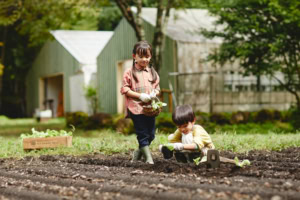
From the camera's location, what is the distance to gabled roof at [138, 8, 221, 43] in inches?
620

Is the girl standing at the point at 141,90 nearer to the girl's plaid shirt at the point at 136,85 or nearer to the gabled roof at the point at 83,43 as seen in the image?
the girl's plaid shirt at the point at 136,85

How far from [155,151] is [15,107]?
89.7 ft

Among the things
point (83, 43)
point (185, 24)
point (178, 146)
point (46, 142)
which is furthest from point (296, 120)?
point (83, 43)

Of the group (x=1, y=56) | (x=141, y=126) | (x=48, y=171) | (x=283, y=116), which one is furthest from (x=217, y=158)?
(x=1, y=56)

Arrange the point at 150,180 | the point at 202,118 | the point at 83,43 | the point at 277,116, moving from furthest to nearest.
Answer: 1. the point at 83,43
2. the point at 277,116
3. the point at 202,118
4. the point at 150,180

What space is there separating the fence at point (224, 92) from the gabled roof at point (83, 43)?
319 inches

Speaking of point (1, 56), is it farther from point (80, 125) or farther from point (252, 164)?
point (252, 164)

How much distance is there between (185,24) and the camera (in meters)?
17.2

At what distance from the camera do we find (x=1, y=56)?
1180 inches

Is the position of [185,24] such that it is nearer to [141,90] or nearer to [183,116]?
[141,90]

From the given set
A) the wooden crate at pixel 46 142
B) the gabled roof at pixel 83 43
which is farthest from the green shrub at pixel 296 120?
the gabled roof at pixel 83 43

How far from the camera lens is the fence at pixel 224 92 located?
1531 centimetres

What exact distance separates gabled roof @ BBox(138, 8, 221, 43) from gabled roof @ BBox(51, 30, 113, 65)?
545 cm

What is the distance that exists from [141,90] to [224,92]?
11.0m
